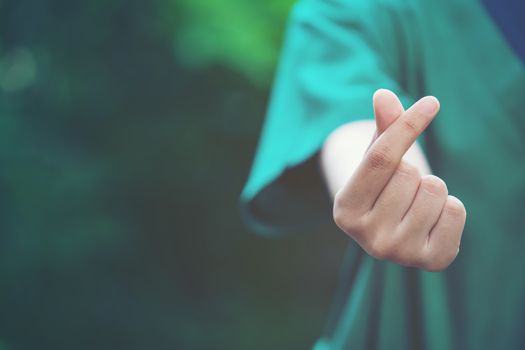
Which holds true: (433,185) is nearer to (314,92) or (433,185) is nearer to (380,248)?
(380,248)

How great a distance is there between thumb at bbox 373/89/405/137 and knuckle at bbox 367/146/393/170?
0.05 ft

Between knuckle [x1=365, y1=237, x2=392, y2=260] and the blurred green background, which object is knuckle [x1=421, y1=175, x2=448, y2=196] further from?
the blurred green background

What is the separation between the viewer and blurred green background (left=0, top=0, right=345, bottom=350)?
0.86 meters

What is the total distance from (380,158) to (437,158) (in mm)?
315

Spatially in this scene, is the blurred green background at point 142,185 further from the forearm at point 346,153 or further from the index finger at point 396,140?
the index finger at point 396,140

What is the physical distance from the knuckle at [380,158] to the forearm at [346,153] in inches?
4.9

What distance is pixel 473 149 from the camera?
0.70 m

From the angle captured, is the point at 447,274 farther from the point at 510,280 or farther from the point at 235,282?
the point at 235,282

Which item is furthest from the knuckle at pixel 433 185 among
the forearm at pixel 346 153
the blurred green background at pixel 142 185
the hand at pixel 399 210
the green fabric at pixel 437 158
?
the blurred green background at pixel 142 185

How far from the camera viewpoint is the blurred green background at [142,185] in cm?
86

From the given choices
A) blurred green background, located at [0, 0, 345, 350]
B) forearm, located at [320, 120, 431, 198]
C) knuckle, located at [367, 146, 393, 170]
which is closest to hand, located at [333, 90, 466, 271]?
knuckle, located at [367, 146, 393, 170]

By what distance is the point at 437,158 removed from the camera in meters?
0.70

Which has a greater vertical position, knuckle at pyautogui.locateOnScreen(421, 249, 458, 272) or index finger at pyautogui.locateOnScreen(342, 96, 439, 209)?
index finger at pyautogui.locateOnScreen(342, 96, 439, 209)

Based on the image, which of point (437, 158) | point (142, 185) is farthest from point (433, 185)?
point (142, 185)
